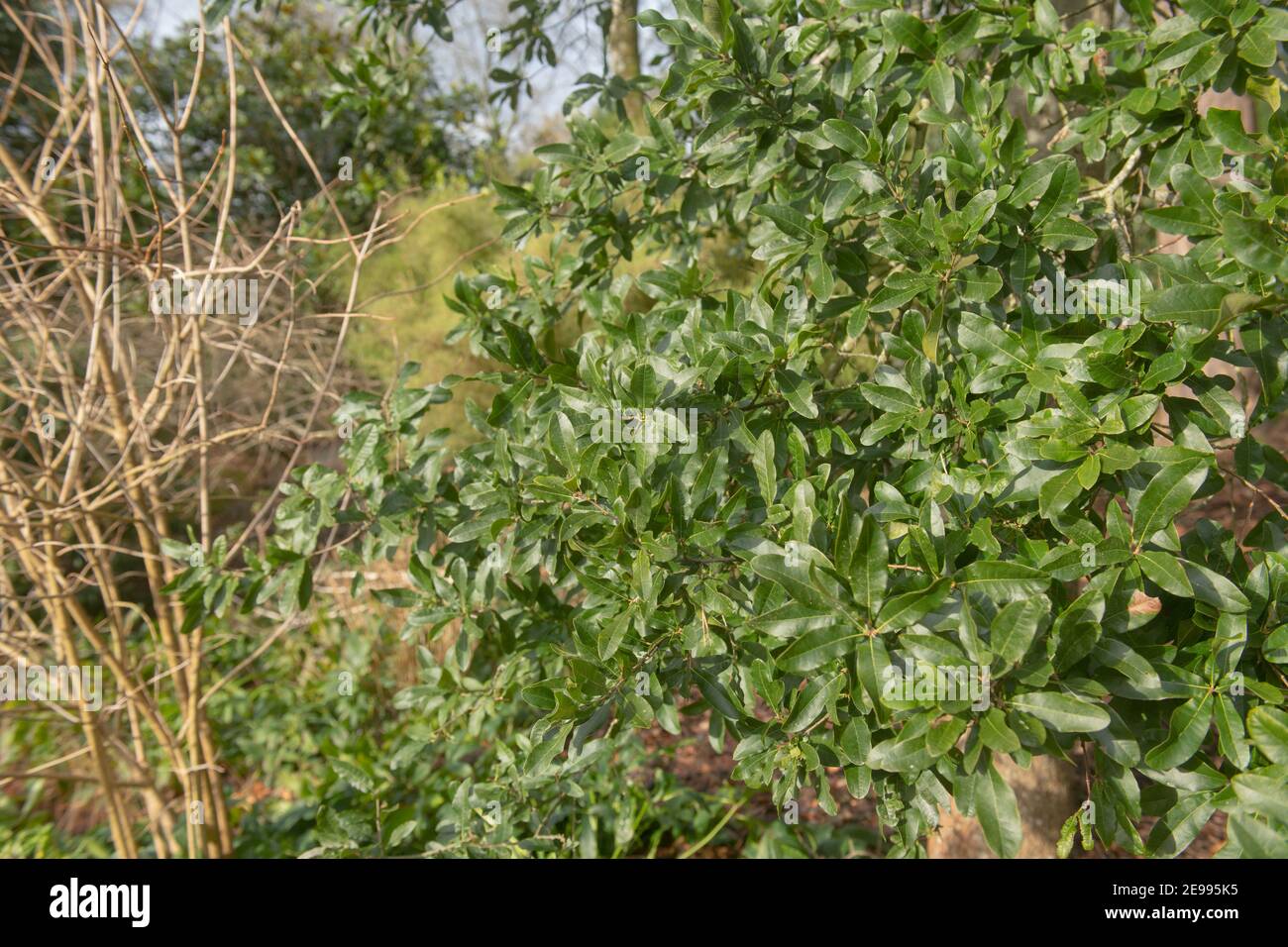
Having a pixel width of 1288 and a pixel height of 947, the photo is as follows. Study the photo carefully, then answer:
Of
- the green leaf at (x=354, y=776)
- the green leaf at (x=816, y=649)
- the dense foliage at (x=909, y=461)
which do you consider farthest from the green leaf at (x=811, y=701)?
the green leaf at (x=354, y=776)

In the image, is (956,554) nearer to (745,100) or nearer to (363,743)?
(745,100)

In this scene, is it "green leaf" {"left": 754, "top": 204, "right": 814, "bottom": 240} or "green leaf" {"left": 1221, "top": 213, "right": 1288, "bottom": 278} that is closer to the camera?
"green leaf" {"left": 1221, "top": 213, "right": 1288, "bottom": 278}

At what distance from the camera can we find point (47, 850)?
302cm

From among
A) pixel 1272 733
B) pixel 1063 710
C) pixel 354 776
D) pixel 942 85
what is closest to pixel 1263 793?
pixel 1272 733

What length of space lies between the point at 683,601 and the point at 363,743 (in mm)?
2613

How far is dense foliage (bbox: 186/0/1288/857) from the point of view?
1106mm

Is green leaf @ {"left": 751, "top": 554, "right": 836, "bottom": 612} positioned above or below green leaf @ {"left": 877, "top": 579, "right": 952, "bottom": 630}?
above

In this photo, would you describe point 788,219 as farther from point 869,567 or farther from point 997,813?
point 997,813

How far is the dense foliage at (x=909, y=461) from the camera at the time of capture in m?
1.11

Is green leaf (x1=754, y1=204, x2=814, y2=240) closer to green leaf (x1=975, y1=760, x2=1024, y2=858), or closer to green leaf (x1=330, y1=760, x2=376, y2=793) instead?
green leaf (x1=975, y1=760, x2=1024, y2=858)

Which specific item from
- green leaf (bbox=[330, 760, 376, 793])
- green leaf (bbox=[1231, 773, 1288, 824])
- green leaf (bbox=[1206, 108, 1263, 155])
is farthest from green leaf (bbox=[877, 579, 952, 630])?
green leaf (bbox=[330, 760, 376, 793])

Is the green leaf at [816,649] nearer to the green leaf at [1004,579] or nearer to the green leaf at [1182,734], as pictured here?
the green leaf at [1004,579]

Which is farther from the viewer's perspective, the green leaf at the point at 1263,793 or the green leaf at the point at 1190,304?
the green leaf at the point at 1190,304
